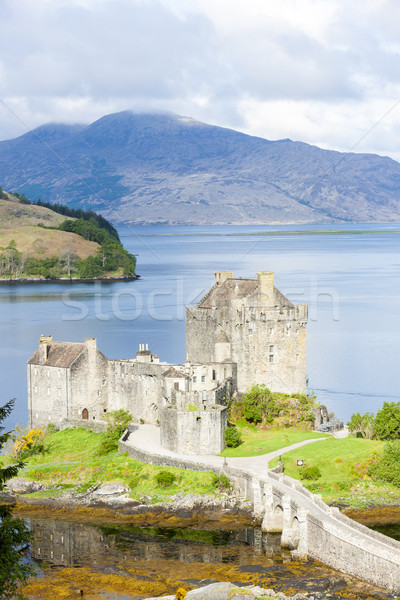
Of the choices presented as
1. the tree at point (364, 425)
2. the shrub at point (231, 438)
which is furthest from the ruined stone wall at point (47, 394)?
the tree at point (364, 425)

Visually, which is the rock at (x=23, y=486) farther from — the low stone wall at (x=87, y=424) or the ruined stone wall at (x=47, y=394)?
the ruined stone wall at (x=47, y=394)

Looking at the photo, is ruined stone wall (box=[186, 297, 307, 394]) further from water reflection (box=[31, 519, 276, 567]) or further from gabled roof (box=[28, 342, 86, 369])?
water reflection (box=[31, 519, 276, 567])

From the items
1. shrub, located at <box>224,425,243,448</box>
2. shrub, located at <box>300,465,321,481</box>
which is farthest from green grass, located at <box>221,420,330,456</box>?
shrub, located at <box>300,465,321,481</box>

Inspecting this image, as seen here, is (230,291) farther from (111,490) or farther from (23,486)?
(23,486)

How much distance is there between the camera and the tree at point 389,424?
57062 mm

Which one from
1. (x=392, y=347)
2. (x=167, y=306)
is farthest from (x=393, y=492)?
(x=167, y=306)

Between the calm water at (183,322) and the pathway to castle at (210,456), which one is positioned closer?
the pathway to castle at (210,456)

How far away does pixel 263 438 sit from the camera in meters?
57.6

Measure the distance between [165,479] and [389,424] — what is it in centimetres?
1598

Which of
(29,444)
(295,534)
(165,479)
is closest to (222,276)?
(29,444)

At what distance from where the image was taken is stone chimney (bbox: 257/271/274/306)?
207 feet

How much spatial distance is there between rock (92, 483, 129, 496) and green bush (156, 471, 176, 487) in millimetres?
2328

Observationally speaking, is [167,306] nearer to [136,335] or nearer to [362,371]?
[136,335]

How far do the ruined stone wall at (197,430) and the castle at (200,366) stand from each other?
12.4 feet
